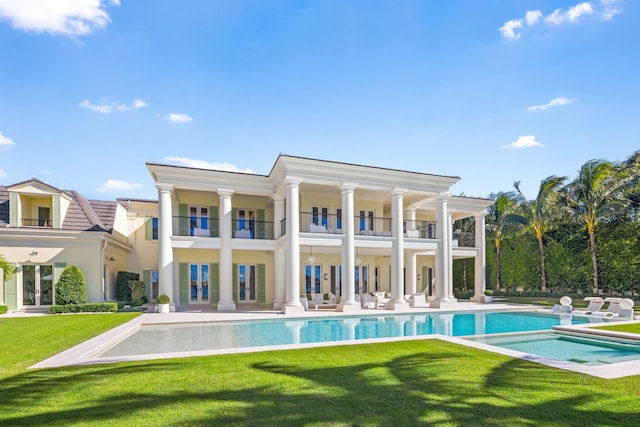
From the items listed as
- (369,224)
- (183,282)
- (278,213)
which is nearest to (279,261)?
(278,213)

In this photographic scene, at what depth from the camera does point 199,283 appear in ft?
70.9

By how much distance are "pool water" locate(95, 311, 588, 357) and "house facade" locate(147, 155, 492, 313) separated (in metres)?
2.81

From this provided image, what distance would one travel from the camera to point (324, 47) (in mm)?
13484

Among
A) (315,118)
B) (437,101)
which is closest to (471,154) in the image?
Result: (437,101)

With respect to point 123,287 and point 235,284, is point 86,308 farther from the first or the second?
point 235,284

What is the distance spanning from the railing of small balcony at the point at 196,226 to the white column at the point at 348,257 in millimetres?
7501

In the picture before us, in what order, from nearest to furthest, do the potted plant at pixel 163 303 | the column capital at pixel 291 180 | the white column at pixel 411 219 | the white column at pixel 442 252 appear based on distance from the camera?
the potted plant at pixel 163 303
the column capital at pixel 291 180
the white column at pixel 442 252
the white column at pixel 411 219

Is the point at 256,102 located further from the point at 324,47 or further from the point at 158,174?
the point at 158,174

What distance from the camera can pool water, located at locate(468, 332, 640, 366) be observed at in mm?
8555

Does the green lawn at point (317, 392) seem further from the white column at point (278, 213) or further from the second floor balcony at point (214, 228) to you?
the second floor balcony at point (214, 228)

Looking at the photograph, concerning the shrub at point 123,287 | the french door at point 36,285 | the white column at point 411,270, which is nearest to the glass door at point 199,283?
the shrub at point 123,287

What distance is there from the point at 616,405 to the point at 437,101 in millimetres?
11889

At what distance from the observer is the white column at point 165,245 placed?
18000mm

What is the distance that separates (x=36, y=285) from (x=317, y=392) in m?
18.9
